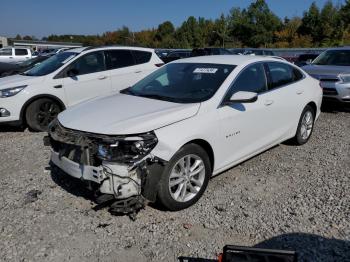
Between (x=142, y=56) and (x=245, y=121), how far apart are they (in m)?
4.90

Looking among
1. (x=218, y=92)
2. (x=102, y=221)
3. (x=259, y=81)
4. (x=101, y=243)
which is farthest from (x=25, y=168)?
(x=259, y=81)

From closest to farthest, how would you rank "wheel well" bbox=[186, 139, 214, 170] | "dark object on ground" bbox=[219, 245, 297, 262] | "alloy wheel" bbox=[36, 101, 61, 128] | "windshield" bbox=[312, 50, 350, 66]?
"dark object on ground" bbox=[219, 245, 297, 262], "wheel well" bbox=[186, 139, 214, 170], "alloy wheel" bbox=[36, 101, 61, 128], "windshield" bbox=[312, 50, 350, 66]

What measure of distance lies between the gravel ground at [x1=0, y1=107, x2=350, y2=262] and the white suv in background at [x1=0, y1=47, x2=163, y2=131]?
1.96 metres

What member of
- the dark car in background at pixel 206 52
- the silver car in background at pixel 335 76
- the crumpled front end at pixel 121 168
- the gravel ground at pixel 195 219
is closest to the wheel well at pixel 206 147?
the gravel ground at pixel 195 219

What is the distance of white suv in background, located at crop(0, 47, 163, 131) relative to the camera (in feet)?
23.1

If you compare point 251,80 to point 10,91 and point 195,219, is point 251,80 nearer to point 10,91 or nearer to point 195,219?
point 195,219

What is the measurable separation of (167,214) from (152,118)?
1.03 meters

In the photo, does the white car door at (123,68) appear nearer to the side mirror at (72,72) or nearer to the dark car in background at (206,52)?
the side mirror at (72,72)

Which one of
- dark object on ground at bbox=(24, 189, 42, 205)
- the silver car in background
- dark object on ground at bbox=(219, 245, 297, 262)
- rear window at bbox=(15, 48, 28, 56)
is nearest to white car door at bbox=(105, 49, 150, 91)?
dark object on ground at bbox=(24, 189, 42, 205)

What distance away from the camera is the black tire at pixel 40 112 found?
7203mm

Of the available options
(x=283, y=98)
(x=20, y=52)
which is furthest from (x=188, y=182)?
(x=20, y=52)

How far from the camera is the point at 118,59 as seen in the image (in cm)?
841

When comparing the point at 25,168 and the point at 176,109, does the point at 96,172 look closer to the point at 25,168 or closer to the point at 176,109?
the point at 176,109

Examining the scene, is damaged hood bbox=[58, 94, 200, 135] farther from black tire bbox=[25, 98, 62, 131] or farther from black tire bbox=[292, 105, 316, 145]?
black tire bbox=[25, 98, 62, 131]
